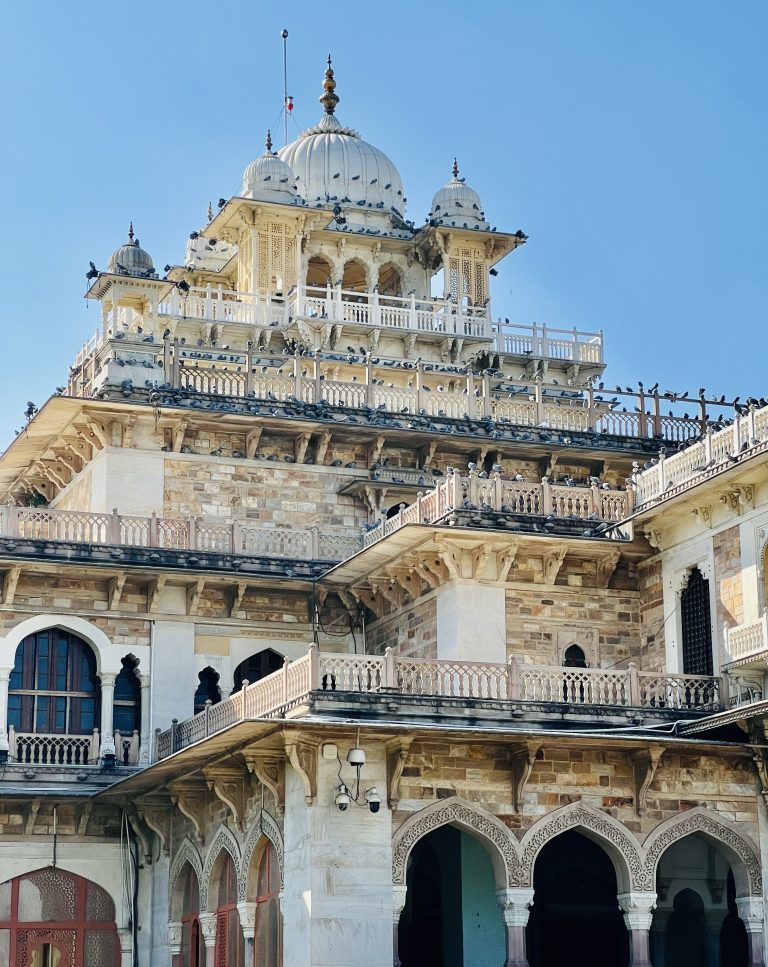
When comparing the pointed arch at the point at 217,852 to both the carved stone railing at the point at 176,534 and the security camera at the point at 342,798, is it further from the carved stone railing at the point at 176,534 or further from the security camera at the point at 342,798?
the carved stone railing at the point at 176,534

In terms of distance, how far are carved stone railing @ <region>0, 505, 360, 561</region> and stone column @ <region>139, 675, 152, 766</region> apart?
8.24 feet

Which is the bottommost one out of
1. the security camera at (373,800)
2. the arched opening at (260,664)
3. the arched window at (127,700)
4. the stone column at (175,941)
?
the stone column at (175,941)

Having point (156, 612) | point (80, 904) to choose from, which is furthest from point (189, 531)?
point (80, 904)

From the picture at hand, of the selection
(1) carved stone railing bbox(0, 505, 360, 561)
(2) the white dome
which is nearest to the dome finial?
(2) the white dome

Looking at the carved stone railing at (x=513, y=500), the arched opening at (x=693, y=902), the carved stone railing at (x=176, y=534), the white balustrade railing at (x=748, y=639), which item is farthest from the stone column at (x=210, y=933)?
the white balustrade railing at (x=748, y=639)

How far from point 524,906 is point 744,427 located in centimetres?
807

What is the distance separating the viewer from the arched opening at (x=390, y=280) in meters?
46.0

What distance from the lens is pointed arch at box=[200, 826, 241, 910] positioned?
31.1 meters

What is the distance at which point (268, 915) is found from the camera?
29953 mm

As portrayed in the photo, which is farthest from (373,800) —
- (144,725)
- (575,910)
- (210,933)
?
(144,725)

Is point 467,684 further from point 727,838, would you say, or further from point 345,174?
point 345,174

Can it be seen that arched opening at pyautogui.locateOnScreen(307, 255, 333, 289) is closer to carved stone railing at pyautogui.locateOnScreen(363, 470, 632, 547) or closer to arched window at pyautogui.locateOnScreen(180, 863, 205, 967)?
carved stone railing at pyautogui.locateOnScreen(363, 470, 632, 547)

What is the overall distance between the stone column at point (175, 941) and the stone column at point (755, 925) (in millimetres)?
10016

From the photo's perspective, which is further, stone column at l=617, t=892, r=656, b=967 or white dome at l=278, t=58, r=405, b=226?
white dome at l=278, t=58, r=405, b=226
